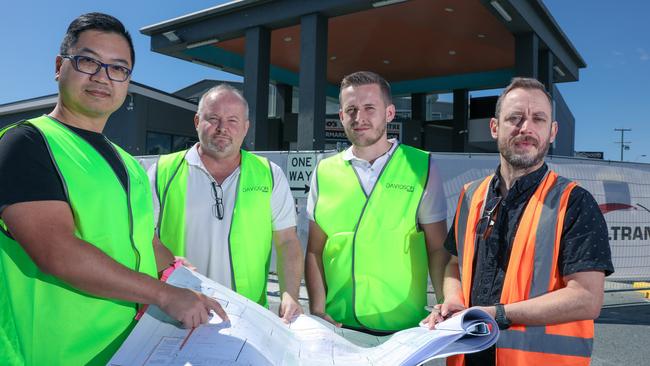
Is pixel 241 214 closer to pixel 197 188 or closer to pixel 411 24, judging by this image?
pixel 197 188

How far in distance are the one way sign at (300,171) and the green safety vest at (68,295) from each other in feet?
18.3

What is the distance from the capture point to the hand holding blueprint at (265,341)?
122cm

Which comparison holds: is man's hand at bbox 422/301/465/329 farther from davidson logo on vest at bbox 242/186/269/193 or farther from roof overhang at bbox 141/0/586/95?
roof overhang at bbox 141/0/586/95

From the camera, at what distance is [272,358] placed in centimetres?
130

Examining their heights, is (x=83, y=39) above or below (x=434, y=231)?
above

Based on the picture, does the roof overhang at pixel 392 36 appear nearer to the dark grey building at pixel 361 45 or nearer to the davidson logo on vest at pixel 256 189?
the dark grey building at pixel 361 45

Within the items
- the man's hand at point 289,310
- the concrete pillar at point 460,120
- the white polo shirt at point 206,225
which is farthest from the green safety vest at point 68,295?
the concrete pillar at point 460,120

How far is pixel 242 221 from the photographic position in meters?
2.41

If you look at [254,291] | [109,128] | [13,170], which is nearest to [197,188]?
[254,291]

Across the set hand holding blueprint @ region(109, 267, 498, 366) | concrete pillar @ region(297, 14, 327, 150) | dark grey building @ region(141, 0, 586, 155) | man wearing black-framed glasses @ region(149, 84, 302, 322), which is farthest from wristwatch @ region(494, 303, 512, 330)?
concrete pillar @ region(297, 14, 327, 150)

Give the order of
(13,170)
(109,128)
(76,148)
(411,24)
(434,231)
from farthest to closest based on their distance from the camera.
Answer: (109,128)
(411,24)
(434,231)
(76,148)
(13,170)

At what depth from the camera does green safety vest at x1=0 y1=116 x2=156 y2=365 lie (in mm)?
1329

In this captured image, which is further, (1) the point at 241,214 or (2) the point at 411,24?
(2) the point at 411,24

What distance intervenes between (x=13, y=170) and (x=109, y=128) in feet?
67.6
